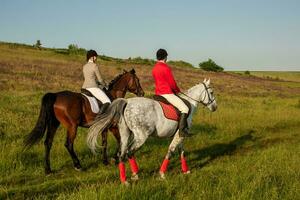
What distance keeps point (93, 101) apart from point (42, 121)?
1.59 m

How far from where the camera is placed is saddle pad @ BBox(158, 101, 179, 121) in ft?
30.5

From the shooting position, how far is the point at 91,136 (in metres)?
8.91

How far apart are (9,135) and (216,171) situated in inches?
286

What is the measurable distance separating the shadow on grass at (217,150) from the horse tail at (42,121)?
14.0 feet

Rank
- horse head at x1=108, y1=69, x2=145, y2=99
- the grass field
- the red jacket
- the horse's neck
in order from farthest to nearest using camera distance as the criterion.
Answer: horse head at x1=108, y1=69, x2=145, y2=99, the horse's neck, the red jacket, the grass field

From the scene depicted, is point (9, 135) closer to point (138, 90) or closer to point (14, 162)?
point (14, 162)

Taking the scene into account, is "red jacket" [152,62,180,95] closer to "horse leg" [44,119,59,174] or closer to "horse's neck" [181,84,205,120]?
"horse's neck" [181,84,205,120]

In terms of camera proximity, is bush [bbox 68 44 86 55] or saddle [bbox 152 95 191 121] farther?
bush [bbox 68 44 86 55]

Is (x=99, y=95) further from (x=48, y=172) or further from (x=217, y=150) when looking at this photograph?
(x=217, y=150)

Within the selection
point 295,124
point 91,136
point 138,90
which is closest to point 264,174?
point 91,136

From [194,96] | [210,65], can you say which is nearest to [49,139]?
[194,96]

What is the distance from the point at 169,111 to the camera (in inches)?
369

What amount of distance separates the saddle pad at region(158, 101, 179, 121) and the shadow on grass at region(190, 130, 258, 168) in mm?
2350

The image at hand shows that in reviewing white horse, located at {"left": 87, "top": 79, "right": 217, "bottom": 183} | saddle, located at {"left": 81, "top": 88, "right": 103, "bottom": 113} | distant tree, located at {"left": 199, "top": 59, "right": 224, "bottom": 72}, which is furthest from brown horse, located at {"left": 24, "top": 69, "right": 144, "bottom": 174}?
distant tree, located at {"left": 199, "top": 59, "right": 224, "bottom": 72}
